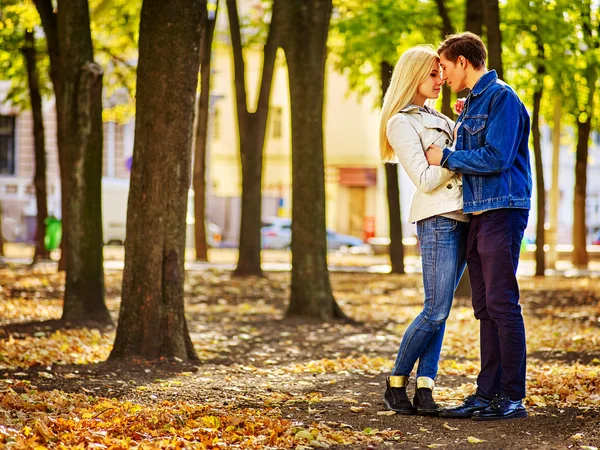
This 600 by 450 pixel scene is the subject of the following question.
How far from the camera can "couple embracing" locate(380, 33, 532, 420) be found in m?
5.89

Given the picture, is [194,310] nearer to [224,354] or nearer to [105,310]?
[105,310]

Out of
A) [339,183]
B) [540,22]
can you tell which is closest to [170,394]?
[540,22]

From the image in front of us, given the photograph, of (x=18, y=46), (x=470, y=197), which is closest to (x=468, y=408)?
(x=470, y=197)

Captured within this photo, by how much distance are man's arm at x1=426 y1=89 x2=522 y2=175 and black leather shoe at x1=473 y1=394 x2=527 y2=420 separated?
4.30ft

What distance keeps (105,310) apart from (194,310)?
11.0 feet

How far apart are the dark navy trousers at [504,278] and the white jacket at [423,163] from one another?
0.68ft

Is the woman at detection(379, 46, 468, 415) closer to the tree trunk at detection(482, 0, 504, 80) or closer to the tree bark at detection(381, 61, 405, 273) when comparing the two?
the tree trunk at detection(482, 0, 504, 80)

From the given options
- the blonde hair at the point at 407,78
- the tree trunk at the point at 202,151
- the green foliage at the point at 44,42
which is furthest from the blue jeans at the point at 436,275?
the tree trunk at the point at 202,151

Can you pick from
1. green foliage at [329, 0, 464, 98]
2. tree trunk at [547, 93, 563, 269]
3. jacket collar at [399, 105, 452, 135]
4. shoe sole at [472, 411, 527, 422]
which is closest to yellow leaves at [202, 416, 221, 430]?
shoe sole at [472, 411, 527, 422]

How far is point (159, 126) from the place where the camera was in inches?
345

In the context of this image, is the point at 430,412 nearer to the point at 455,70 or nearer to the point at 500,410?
the point at 500,410

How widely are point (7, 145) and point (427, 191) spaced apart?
133ft

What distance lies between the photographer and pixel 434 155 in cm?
599

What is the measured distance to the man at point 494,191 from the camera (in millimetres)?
→ 5855
